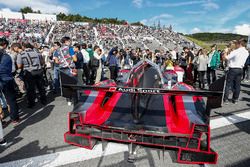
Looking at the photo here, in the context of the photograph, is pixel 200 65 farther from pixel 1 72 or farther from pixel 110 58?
pixel 1 72

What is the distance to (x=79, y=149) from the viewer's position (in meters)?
2.95

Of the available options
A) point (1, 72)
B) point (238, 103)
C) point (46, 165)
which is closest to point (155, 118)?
point (46, 165)

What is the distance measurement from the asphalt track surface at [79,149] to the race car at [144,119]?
36 centimetres

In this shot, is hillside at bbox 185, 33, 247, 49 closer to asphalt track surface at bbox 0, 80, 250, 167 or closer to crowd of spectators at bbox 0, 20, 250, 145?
crowd of spectators at bbox 0, 20, 250, 145

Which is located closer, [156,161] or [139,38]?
[156,161]

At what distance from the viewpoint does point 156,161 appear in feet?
8.53

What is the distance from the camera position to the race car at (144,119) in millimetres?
2107

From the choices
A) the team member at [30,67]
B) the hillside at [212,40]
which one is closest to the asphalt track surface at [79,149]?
the team member at [30,67]

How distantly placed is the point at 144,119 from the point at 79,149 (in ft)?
4.11

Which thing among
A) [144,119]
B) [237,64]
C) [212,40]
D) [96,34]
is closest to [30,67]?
[144,119]

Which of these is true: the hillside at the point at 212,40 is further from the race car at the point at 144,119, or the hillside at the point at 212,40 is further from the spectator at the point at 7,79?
the spectator at the point at 7,79

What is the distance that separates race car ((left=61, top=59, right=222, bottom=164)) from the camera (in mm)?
2107

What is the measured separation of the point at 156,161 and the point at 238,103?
154 inches

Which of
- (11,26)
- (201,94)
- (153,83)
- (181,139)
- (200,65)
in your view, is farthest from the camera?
(11,26)
